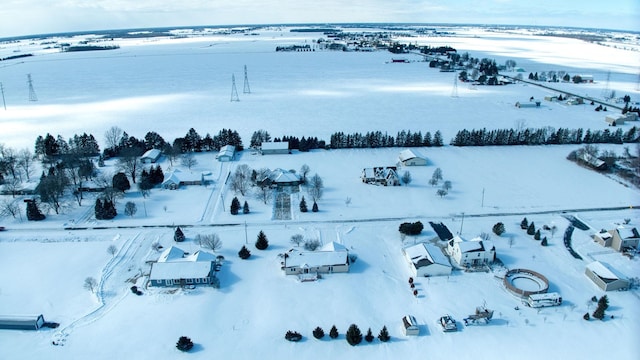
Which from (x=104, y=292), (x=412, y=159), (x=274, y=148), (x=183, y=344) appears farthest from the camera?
(x=274, y=148)

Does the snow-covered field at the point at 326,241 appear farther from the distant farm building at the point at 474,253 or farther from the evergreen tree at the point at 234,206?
the distant farm building at the point at 474,253

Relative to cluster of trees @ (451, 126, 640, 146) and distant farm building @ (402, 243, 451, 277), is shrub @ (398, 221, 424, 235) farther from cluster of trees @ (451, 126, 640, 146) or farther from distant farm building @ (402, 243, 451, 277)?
cluster of trees @ (451, 126, 640, 146)

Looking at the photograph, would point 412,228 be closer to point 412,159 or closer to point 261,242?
point 261,242

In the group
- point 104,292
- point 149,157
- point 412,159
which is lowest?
point 104,292

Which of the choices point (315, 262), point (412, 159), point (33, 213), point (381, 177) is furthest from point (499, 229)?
point (33, 213)

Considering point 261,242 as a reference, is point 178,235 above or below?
above

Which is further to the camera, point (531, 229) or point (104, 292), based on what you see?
point (531, 229)

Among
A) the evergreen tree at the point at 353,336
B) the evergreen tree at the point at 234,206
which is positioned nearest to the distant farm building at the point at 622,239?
the evergreen tree at the point at 353,336

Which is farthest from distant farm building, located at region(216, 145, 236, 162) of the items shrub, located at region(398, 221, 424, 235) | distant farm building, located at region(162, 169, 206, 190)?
shrub, located at region(398, 221, 424, 235)
